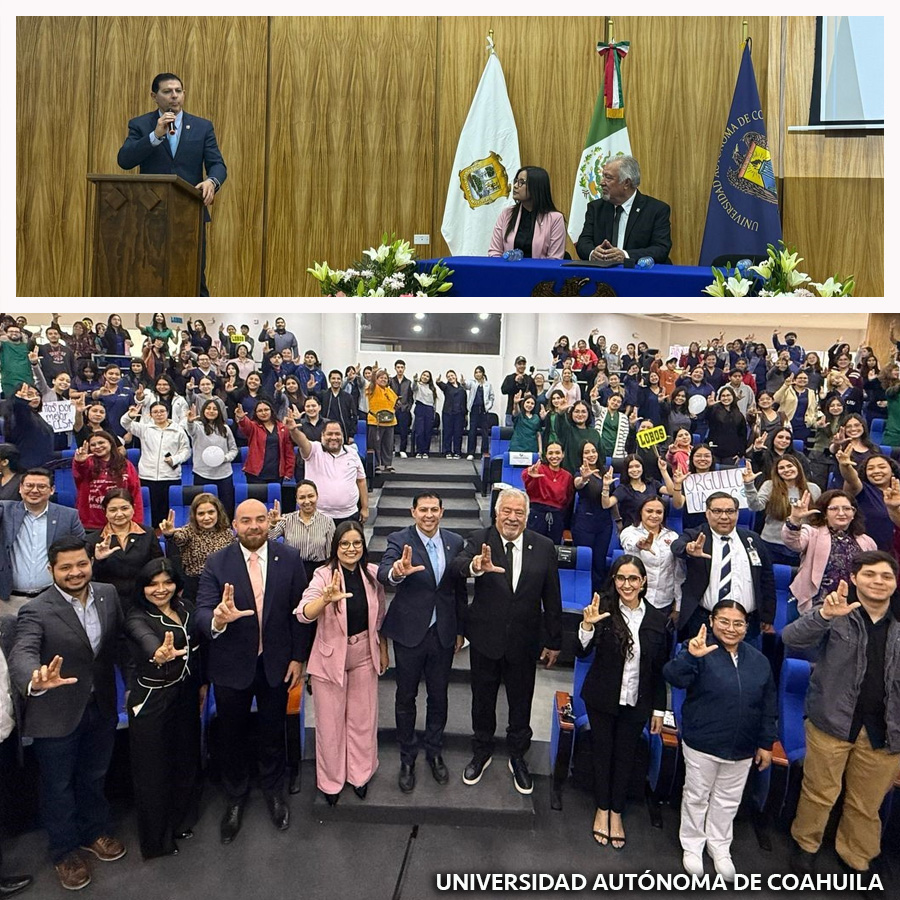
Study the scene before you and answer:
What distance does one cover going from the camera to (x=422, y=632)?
2.39m

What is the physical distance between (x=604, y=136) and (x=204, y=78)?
2.27 meters

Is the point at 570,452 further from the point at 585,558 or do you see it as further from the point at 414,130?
the point at 414,130

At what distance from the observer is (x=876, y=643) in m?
2.13

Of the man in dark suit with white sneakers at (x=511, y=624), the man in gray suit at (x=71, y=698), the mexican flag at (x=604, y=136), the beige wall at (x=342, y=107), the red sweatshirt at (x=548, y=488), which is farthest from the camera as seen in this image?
the beige wall at (x=342, y=107)

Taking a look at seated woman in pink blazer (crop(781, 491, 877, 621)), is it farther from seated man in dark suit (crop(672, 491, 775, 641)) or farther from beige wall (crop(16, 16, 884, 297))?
beige wall (crop(16, 16, 884, 297))

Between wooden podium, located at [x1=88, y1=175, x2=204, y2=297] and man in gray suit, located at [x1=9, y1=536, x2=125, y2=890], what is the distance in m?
0.89

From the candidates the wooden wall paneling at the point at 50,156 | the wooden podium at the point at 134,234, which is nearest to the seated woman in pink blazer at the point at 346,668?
the wooden podium at the point at 134,234

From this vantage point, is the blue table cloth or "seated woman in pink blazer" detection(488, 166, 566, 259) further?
"seated woman in pink blazer" detection(488, 166, 566, 259)

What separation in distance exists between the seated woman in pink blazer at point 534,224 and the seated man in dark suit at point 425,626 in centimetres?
134

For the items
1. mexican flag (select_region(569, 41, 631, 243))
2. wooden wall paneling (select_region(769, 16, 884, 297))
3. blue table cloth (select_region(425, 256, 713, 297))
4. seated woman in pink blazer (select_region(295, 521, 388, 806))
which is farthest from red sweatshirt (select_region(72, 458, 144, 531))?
wooden wall paneling (select_region(769, 16, 884, 297))

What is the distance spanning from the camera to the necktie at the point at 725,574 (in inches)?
95.3

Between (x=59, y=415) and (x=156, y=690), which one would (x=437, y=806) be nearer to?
(x=156, y=690)

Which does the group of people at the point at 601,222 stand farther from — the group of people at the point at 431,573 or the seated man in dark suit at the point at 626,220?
the group of people at the point at 431,573

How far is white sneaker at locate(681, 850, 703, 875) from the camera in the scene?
217cm
